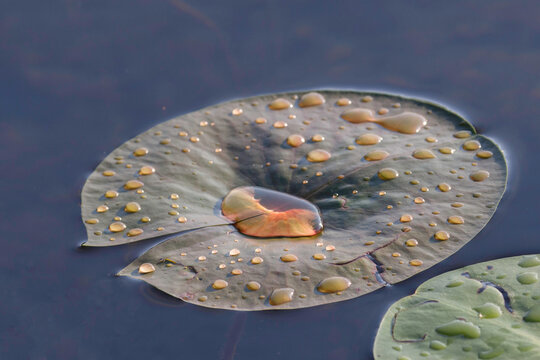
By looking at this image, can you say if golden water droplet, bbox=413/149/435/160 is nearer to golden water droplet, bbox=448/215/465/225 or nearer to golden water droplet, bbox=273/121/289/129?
golden water droplet, bbox=448/215/465/225

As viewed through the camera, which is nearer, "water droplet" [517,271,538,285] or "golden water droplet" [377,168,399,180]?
"water droplet" [517,271,538,285]

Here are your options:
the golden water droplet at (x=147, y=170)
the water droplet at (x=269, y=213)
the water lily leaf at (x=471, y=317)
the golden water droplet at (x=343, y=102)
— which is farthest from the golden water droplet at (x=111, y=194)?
the water lily leaf at (x=471, y=317)

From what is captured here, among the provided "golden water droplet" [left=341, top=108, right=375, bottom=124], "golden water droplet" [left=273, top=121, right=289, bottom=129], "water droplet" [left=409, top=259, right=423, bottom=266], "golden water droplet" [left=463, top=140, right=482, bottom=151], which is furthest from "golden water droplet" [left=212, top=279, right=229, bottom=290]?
"golden water droplet" [left=463, top=140, right=482, bottom=151]

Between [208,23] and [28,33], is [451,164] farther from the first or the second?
[28,33]

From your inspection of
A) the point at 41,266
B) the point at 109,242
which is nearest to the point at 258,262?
the point at 109,242

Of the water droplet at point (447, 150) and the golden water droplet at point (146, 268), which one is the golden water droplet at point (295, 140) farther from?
the golden water droplet at point (146, 268)

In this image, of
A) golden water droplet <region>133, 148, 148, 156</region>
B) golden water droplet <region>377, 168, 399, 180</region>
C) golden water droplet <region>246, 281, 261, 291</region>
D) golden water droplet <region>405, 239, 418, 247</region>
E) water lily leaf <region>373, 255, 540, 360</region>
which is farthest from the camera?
golden water droplet <region>133, 148, 148, 156</region>

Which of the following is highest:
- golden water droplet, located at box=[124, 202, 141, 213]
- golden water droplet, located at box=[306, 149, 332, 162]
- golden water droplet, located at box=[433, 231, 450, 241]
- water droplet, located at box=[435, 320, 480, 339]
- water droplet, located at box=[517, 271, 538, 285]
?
golden water droplet, located at box=[306, 149, 332, 162]
